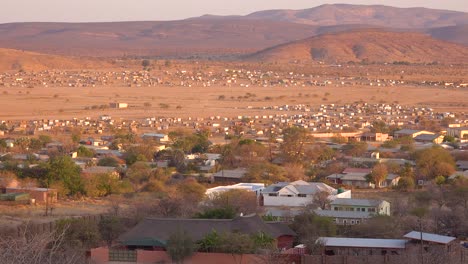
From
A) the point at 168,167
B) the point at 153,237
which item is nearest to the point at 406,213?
the point at 153,237

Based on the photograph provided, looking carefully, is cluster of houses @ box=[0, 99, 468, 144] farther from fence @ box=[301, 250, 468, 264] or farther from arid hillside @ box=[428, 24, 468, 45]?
arid hillside @ box=[428, 24, 468, 45]

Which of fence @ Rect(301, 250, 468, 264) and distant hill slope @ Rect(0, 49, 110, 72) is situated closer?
fence @ Rect(301, 250, 468, 264)

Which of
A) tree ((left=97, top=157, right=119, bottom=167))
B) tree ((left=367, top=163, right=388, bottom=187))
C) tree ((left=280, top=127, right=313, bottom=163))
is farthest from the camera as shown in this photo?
tree ((left=280, top=127, right=313, bottom=163))

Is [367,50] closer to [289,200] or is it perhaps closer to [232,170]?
[232,170]

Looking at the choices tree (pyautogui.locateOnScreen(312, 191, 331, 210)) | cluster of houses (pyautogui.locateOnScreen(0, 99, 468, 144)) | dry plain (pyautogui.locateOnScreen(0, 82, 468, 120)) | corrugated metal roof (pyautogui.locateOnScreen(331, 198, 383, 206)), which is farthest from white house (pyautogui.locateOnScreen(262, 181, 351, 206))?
dry plain (pyautogui.locateOnScreen(0, 82, 468, 120))

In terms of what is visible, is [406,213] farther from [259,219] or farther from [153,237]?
[153,237]

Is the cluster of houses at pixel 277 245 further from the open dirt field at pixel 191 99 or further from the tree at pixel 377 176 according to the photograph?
the open dirt field at pixel 191 99
